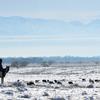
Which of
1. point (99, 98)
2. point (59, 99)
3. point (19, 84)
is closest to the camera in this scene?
point (59, 99)

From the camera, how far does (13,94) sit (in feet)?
80.6

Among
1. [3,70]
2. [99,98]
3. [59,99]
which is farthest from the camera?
[3,70]

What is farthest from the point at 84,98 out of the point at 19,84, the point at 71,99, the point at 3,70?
the point at 3,70

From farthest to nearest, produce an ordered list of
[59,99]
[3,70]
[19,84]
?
[3,70], [19,84], [59,99]

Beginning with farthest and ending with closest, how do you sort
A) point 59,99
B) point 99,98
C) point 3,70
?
point 3,70 → point 99,98 → point 59,99

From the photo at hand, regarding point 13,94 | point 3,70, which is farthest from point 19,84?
point 13,94

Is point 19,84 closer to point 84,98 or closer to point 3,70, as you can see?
point 3,70

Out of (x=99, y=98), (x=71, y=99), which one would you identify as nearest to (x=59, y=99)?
(x=71, y=99)

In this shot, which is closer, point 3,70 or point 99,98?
point 99,98

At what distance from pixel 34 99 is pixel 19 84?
11.1 meters

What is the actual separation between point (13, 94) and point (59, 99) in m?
3.68

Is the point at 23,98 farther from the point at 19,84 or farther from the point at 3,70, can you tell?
the point at 3,70

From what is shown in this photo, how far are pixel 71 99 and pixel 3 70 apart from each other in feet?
45.1

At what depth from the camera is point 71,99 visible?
2272cm
